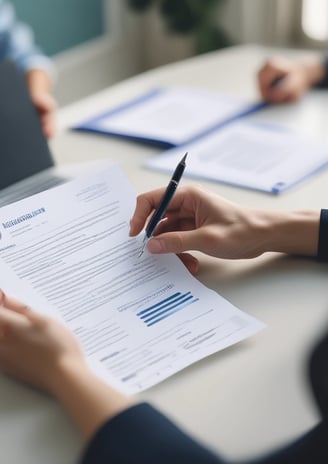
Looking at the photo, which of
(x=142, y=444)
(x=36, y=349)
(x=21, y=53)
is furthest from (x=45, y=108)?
(x=142, y=444)

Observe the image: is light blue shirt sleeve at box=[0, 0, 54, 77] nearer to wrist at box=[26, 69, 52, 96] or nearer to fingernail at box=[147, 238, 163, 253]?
wrist at box=[26, 69, 52, 96]

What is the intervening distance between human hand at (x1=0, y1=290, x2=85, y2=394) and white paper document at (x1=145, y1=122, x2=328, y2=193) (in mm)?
550

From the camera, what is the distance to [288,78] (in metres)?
1.59

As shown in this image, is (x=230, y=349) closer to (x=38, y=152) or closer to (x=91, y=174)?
(x=91, y=174)

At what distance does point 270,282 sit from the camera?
948 mm

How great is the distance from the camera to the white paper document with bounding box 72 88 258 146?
4.71 feet

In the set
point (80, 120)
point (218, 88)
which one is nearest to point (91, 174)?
point (80, 120)

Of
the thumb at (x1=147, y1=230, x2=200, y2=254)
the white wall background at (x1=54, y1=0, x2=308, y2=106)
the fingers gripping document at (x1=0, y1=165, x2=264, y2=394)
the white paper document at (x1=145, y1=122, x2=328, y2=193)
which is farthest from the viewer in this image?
the white wall background at (x1=54, y1=0, x2=308, y2=106)

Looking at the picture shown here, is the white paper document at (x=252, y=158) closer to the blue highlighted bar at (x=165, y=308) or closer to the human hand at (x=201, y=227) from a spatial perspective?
the human hand at (x=201, y=227)

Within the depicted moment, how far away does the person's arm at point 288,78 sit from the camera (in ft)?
5.17

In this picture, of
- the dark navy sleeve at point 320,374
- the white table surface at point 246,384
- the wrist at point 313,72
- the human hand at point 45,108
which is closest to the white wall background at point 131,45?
the wrist at point 313,72

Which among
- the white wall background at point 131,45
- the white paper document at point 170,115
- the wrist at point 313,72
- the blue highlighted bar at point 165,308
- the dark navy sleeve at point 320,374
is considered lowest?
the white wall background at point 131,45

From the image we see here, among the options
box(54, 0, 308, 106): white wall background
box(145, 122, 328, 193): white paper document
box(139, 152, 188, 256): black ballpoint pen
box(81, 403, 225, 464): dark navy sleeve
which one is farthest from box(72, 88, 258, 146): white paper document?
box(54, 0, 308, 106): white wall background

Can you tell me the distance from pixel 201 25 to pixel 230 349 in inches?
89.3
